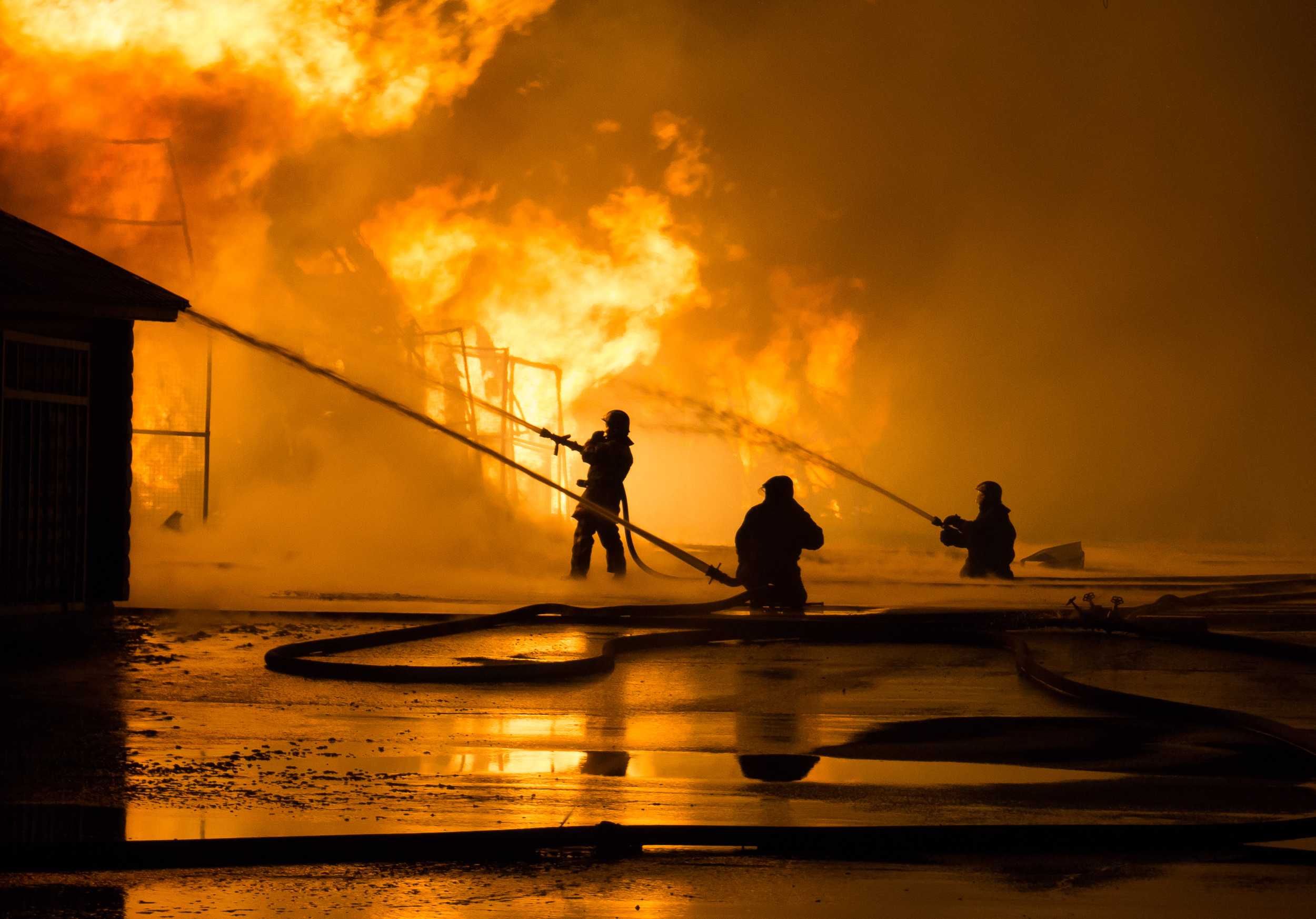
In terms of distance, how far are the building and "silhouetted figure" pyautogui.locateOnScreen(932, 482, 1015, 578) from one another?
32.0 feet

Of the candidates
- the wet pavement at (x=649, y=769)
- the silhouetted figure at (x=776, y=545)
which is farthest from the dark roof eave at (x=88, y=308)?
the silhouetted figure at (x=776, y=545)

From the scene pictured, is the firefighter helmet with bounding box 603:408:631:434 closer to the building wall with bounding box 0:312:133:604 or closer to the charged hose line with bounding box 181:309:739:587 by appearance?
the charged hose line with bounding box 181:309:739:587

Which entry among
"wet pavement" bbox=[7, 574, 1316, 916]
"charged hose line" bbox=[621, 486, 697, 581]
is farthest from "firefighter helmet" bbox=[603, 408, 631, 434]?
"wet pavement" bbox=[7, 574, 1316, 916]

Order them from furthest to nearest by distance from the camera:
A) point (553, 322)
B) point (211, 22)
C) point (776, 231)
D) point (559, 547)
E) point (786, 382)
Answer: point (786, 382) → point (776, 231) → point (553, 322) → point (559, 547) → point (211, 22)

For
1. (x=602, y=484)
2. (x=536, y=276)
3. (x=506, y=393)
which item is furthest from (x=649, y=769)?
(x=536, y=276)

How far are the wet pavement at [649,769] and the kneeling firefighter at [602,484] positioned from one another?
7309mm

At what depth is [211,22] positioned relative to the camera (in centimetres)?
2495

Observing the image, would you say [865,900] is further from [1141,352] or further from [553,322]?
[1141,352]

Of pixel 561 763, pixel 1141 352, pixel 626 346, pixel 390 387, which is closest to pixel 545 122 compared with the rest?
pixel 626 346

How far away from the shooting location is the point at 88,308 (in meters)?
11.9

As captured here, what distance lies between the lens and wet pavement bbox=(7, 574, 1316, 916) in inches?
181

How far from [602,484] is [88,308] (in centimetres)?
760

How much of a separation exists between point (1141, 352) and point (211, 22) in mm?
29533

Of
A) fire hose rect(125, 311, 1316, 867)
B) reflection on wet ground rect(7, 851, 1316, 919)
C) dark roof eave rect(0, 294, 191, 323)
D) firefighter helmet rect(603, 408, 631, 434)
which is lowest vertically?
reflection on wet ground rect(7, 851, 1316, 919)
